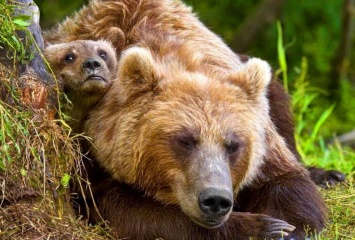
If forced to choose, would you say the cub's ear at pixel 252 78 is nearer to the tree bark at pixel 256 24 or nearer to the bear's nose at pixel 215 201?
the bear's nose at pixel 215 201


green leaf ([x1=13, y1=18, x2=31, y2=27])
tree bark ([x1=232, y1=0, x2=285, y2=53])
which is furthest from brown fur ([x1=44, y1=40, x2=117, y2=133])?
tree bark ([x1=232, y1=0, x2=285, y2=53])

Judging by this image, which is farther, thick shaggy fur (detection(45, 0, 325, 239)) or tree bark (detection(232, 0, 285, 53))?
tree bark (detection(232, 0, 285, 53))

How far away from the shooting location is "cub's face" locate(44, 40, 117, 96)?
6.78 m

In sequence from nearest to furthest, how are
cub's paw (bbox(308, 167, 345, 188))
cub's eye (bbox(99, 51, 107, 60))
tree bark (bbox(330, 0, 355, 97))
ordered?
cub's eye (bbox(99, 51, 107, 60)) → cub's paw (bbox(308, 167, 345, 188)) → tree bark (bbox(330, 0, 355, 97))

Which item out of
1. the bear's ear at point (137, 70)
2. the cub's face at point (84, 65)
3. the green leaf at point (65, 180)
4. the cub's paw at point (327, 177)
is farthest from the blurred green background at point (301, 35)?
the green leaf at point (65, 180)

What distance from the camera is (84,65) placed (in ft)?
22.3

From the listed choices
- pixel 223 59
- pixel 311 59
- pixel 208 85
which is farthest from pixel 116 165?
pixel 311 59

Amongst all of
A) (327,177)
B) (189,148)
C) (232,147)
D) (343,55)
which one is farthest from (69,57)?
(343,55)

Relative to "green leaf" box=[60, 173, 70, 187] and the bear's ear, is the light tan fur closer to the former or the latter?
the bear's ear

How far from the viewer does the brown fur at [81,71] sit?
6.79 meters

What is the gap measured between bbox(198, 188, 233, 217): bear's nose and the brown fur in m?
1.26

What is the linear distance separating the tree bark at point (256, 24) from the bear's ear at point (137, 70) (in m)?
7.00

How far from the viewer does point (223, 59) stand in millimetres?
7316

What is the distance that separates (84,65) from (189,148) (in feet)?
3.40
